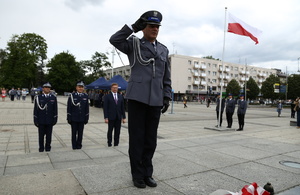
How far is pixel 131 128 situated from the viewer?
2898mm

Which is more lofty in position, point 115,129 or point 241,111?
point 241,111

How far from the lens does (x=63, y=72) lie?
6362 cm

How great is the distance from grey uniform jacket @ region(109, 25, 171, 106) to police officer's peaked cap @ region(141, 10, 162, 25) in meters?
0.25

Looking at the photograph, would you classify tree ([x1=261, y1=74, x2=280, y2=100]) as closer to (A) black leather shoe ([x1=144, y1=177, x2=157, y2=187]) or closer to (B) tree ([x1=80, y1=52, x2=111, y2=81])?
(B) tree ([x1=80, y1=52, x2=111, y2=81])

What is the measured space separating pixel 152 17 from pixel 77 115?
3984 mm

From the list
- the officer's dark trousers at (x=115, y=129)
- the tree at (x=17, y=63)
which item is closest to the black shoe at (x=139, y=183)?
the officer's dark trousers at (x=115, y=129)

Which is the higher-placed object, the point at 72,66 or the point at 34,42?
the point at 34,42

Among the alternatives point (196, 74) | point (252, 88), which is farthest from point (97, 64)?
point (252, 88)

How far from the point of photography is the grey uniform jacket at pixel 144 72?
2.77 m

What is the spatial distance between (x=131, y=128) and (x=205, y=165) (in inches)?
68.4

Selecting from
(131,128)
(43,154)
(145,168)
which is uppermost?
(131,128)

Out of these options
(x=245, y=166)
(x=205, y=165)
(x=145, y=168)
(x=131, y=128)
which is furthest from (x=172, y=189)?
(x=245, y=166)

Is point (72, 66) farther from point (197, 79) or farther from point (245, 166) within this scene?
point (245, 166)

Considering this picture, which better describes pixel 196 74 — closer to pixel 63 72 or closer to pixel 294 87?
pixel 294 87
